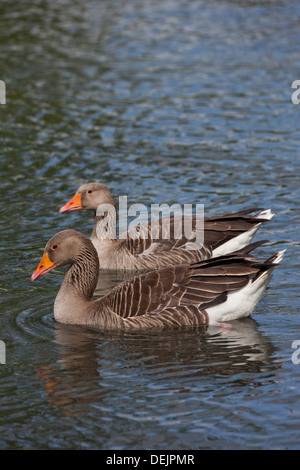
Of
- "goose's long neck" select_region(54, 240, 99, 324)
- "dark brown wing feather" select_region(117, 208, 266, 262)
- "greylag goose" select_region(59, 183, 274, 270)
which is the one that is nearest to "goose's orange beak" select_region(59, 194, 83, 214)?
"greylag goose" select_region(59, 183, 274, 270)

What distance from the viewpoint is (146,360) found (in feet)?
29.2

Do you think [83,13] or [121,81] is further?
[83,13]

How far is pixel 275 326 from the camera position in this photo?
9719 millimetres

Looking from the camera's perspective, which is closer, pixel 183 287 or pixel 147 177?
pixel 183 287

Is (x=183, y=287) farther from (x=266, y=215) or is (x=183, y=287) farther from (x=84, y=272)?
(x=266, y=215)

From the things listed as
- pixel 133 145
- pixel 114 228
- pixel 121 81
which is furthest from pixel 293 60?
pixel 114 228

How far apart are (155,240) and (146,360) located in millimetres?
3798

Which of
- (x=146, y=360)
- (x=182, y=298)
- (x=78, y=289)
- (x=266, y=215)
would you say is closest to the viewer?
(x=146, y=360)

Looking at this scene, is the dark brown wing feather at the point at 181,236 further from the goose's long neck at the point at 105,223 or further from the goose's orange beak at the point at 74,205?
the goose's orange beak at the point at 74,205

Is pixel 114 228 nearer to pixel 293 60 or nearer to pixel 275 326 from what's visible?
pixel 275 326

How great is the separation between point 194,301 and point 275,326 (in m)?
0.97

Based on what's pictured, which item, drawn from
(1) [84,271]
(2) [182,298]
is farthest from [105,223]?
(2) [182,298]

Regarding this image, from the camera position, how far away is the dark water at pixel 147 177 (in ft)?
25.2

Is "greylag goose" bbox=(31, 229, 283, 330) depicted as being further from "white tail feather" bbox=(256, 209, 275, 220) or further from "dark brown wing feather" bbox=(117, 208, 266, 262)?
"dark brown wing feather" bbox=(117, 208, 266, 262)
